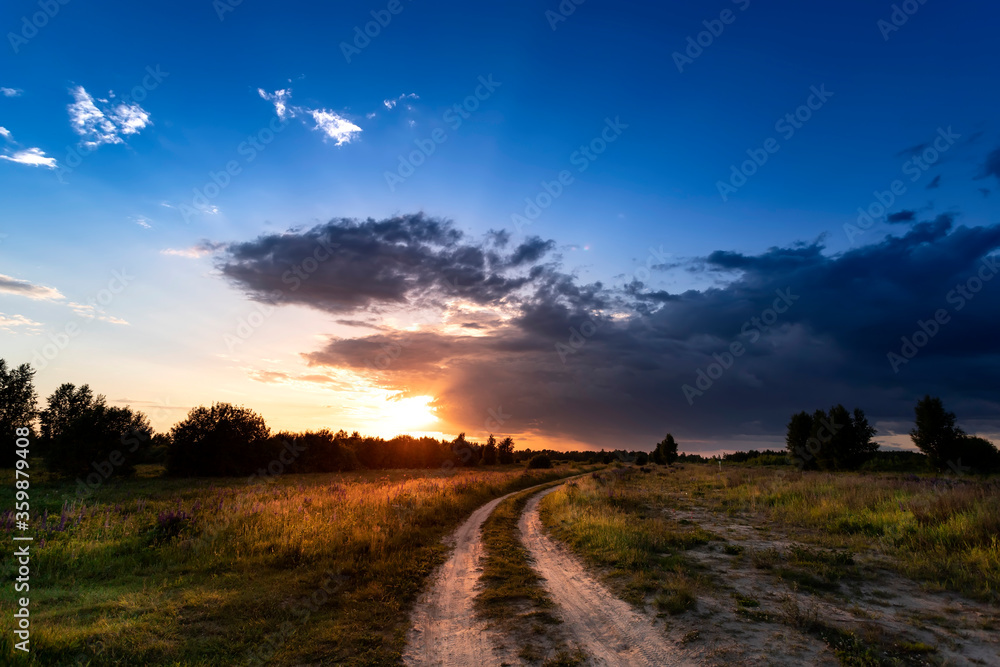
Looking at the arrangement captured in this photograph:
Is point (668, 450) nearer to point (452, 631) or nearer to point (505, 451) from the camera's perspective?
point (505, 451)

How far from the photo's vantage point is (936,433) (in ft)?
155

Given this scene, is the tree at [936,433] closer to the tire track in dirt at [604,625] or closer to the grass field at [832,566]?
the grass field at [832,566]

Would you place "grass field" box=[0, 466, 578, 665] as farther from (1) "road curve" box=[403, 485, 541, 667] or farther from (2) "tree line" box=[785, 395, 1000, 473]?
(2) "tree line" box=[785, 395, 1000, 473]

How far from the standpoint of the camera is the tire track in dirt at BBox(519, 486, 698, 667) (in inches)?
268

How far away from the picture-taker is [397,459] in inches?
3536

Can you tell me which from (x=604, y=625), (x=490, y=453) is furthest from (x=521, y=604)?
(x=490, y=453)

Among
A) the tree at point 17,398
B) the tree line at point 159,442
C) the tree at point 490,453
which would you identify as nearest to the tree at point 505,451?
the tree at point 490,453

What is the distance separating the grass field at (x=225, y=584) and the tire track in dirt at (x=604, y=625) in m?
3.37

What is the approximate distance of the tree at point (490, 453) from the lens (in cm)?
10831

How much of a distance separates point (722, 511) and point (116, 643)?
2576 cm

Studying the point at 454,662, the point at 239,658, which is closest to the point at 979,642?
the point at 454,662

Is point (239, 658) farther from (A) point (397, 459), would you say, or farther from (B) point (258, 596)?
(A) point (397, 459)

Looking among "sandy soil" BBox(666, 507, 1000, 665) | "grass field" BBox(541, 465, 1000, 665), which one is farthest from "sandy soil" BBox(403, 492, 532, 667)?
"sandy soil" BBox(666, 507, 1000, 665)

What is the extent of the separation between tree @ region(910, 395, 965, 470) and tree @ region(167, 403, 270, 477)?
8073 centimetres
